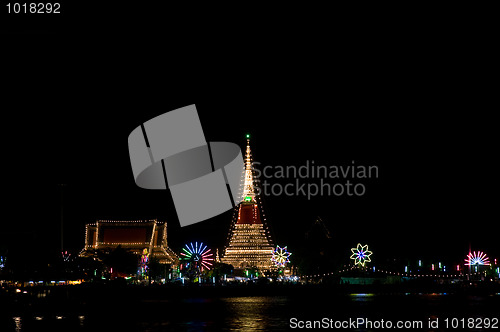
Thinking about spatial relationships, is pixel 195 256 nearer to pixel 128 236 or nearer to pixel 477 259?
pixel 128 236

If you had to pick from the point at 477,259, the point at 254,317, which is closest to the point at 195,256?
the point at 477,259

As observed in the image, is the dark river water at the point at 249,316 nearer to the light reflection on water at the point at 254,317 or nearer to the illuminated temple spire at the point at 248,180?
the light reflection on water at the point at 254,317

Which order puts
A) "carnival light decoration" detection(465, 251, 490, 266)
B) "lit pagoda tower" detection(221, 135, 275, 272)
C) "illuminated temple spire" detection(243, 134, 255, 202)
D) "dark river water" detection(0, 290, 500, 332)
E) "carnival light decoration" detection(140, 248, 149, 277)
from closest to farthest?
"dark river water" detection(0, 290, 500, 332) → "carnival light decoration" detection(140, 248, 149, 277) → "carnival light decoration" detection(465, 251, 490, 266) → "lit pagoda tower" detection(221, 135, 275, 272) → "illuminated temple spire" detection(243, 134, 255, 202)

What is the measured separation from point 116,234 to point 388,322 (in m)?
52.3

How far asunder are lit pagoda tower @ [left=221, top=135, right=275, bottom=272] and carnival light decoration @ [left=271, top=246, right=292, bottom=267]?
2465 millimetres

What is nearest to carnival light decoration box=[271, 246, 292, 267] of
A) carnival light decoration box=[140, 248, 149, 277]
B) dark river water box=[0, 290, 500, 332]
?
carnival light decoration box=[140, 248, 149, 277]

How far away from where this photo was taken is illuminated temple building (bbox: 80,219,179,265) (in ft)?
306

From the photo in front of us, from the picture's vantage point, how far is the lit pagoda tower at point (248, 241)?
101 metres

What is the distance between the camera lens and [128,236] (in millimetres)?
94000

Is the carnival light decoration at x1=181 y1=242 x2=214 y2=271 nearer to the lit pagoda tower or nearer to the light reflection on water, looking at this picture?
the lit pagoda tower

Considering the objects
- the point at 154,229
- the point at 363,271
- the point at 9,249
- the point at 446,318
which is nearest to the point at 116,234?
the point at 154,229

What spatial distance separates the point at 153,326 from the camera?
151 feet

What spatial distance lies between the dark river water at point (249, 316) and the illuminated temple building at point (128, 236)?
2450 centimetres

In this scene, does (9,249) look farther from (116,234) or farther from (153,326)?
(153,326)
